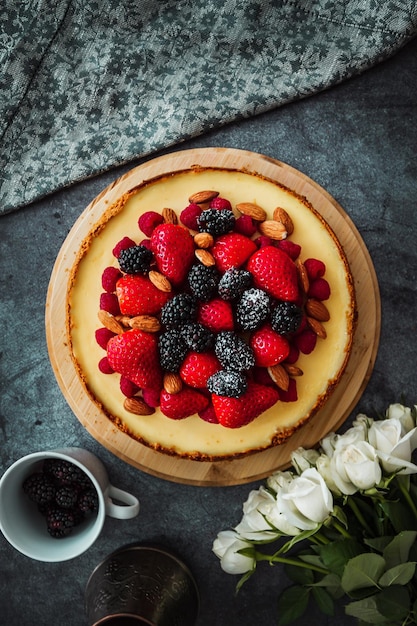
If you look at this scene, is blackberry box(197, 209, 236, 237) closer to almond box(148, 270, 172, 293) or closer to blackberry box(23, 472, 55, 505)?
almond box(148, 270, 172, 293)

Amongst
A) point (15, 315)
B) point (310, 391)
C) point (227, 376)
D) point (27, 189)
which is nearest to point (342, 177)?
point (310, 391)

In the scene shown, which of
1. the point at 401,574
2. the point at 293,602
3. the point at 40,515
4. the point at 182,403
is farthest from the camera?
the point at 40,515

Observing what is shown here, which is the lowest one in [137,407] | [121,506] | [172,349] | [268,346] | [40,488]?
[40,488]

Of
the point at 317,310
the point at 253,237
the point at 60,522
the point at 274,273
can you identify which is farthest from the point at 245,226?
the point at 60,522

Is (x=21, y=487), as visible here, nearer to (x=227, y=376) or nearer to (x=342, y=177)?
(x=227, y=376)

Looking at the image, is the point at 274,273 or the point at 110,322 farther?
the point at 110,322

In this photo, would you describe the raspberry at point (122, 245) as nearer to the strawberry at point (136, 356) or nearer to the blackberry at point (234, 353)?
the strawberry at point (136, 356)

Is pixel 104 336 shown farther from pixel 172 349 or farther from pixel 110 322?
pixel 172 349
